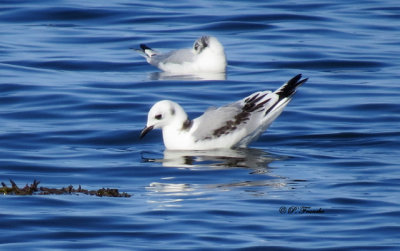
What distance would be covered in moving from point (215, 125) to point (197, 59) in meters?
6.29

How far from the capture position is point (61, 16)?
24328 millimetres

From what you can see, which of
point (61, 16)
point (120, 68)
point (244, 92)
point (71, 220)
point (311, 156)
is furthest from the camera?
point (61, 16)

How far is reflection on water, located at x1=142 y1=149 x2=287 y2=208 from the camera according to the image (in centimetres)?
1071

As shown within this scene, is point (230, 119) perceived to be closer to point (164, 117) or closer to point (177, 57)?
point (164, 117)

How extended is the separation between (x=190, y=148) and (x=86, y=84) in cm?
475

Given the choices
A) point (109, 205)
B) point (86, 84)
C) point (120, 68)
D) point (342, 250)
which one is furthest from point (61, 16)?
point (342, 250)

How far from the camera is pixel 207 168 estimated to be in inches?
486

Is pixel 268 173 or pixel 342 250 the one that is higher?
pixel 268 173

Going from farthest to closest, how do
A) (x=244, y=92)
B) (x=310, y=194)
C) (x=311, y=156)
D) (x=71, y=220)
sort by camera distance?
1. (x=244, y=92)
2. (x=311, y=156)
3. (x=310, y=194)
4. (x=71, y=220)

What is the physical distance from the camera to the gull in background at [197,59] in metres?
19.3

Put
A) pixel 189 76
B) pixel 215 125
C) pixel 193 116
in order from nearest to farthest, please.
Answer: pixel 215 125 < pixel 193 116 < pixel 189 76

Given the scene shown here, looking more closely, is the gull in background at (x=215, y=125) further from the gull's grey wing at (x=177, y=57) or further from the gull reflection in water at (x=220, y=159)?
the gull's grey wing at (x=177, y=57)

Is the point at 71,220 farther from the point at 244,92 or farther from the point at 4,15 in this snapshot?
the point at 4,15

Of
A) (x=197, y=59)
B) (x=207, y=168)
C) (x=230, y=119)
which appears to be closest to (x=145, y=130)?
(x=230, y=119)
